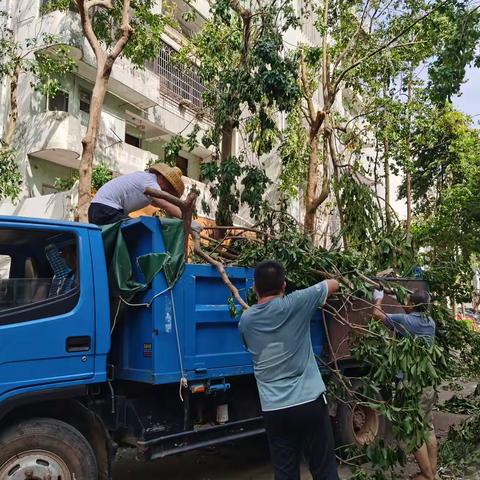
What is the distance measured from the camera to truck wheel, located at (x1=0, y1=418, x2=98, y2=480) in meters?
3.28

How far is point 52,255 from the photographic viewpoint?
389 cm

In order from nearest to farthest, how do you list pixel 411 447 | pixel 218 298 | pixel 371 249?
1. pixel 411 447
2. pixel 218 298
3. pixel 371 249

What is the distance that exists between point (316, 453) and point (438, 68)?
5273 mm

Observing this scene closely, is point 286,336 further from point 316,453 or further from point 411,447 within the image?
point 411,447

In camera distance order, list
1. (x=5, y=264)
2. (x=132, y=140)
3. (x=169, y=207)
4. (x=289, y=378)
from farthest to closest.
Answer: (x=132, y=140) → (x=169, y=207) → (x=5, y=264) → (x=289, y=378)

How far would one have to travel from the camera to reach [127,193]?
461 cm

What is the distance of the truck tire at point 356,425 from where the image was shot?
521 cm

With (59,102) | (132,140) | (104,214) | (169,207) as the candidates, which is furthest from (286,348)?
(132,140)

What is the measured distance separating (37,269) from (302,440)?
2.29 metres

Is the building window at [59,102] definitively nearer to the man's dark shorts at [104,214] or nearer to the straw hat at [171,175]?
the straw hat at [171,175]

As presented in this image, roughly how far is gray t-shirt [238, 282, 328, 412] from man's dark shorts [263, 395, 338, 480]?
64 mm

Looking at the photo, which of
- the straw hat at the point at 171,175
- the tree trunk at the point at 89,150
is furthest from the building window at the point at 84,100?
the straw hat at the point at 171,175

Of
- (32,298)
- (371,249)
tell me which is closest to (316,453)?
(32,298)

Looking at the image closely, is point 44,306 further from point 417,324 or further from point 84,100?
point 84,100
